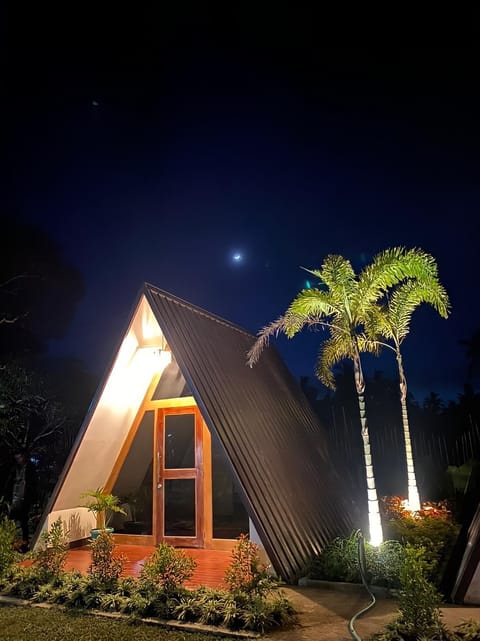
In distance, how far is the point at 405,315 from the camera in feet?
35.3

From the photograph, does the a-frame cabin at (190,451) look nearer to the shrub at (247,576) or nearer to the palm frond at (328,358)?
the shrub at (247,576)

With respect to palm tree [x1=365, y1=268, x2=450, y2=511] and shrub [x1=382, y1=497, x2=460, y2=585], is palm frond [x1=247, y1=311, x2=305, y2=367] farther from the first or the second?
shrub [x1=382, y1=497, x2=460, y2=585]

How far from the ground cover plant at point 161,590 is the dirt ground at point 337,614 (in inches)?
8.6

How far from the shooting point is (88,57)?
Result: 1278 cm

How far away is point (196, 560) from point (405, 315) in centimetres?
726

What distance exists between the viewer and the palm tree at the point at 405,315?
8.94 m

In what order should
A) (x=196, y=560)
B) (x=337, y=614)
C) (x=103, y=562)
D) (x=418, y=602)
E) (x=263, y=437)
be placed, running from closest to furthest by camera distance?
(x=418, y=602), (x=337, y=614), (x=103, y=562), (x=196, y=560), (x=263, y=437)

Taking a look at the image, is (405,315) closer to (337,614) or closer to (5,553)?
(337,614)

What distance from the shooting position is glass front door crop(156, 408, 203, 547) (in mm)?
7992


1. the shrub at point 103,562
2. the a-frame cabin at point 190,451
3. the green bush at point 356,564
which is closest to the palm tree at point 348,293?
the a-frame cabin at point 190,451

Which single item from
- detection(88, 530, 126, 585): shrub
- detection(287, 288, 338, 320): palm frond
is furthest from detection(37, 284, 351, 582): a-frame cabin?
detection(88, 530, 126, 585): shrub

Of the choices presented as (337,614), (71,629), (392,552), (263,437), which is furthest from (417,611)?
(263,437)

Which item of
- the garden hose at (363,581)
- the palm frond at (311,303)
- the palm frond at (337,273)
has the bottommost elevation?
the garden hose at (363,581)

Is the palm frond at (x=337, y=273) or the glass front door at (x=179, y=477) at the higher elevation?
Result: the palm frond at (x=337, y=273)
